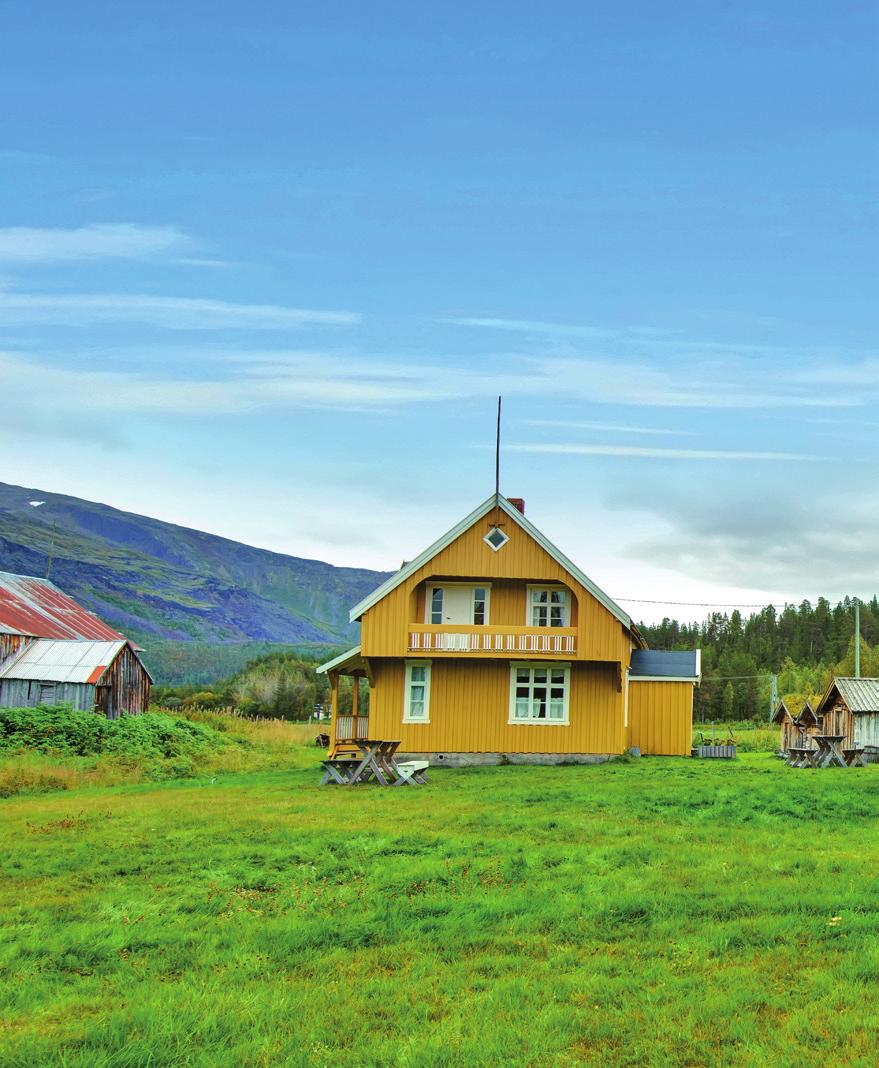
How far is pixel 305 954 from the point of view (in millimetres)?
9203

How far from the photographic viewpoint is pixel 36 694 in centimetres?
4666

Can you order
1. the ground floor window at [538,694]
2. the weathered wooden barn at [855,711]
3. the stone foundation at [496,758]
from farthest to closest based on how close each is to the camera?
the weathered wooden barn at [855,711] < the ground floor window at [538,694] < the stone foundation at [496,758]

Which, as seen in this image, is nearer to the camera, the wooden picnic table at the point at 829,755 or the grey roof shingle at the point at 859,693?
the wooden picnic table at the point at 829,755

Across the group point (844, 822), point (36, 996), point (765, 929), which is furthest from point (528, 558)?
point (36, 996)

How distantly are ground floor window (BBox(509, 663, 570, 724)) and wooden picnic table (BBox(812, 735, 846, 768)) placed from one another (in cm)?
836

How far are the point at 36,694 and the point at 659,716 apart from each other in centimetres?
2850

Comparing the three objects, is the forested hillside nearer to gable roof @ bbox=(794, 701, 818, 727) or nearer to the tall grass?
gable roof @ bbox=(794, 701, 818, 727)

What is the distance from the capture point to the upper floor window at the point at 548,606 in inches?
1348

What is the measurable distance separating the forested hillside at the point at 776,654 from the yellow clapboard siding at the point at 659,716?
166 feet

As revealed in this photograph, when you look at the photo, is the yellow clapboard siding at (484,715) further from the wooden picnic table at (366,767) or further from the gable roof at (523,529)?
the wooden picnic table at (366,767)

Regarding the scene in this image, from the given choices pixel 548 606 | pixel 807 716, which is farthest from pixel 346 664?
pixel 807 716

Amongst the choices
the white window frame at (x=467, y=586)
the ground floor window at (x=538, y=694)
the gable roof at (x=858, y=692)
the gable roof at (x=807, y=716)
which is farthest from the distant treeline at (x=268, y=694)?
the ground floor window at (x=538, y=694)

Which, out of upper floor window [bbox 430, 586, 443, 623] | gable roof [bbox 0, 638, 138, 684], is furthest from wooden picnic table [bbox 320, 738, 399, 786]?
gable roof [bbox 0, 638, 138, 684]

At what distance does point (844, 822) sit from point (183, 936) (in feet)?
40.1
